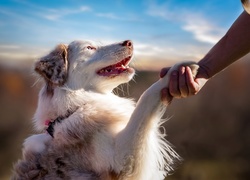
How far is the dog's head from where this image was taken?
11.0ft

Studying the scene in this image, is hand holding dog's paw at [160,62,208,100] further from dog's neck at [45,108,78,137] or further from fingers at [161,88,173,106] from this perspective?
dog's neck at [45,108,78,137]

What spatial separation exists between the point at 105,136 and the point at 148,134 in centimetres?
34

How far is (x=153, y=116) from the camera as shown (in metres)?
2.78

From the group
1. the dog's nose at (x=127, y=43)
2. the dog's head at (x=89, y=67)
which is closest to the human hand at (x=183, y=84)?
the dog's head at (x=89, y=67)

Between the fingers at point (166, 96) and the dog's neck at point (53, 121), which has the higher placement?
the fingers at point (166, 96)

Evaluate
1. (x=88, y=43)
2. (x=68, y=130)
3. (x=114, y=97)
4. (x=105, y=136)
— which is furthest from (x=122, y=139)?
(x=88, y=43)

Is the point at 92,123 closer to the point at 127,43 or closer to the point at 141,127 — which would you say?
the point at 141,127

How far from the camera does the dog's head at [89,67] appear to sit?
3344 millimetres

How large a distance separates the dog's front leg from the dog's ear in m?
0.78

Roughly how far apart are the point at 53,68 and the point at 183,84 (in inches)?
50.0

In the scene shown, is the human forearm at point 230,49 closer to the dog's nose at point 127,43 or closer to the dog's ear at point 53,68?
the dog's nose at point 127,43

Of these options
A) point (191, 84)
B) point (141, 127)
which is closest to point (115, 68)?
point (141, 127)

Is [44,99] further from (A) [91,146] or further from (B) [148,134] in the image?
(B) [148,134]

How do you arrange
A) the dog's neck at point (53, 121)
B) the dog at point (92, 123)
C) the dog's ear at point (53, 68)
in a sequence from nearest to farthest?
the dog at point (92, 123)
the dog's neck at point (53, 121)
the dog's ear at point (53, 68)
